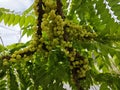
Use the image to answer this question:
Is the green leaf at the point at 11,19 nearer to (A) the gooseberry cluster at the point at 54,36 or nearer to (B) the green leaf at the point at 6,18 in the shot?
(B) the green leaf at the point at 6,18

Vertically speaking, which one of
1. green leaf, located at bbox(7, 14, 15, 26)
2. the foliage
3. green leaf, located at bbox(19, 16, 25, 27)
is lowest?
the foliage

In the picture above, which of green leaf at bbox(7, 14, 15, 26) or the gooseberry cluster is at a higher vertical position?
green leaf at bbox(7, 14, 15, 26)

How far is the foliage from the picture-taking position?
1.10 m

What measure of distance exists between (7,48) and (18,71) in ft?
0.47

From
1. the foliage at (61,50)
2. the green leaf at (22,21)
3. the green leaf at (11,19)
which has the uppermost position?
the green leaf at (11,19)

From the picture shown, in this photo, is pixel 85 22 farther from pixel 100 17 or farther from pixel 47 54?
pixel 47 54

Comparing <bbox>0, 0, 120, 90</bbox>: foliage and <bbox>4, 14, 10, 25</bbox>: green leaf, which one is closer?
Answer: <bbox>0, 0, 120, 90</bbox>: foliage

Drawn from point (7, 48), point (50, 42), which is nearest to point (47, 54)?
point (50, 42)

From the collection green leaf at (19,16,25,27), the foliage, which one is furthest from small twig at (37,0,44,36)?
green leaf at (19,16,25,27)

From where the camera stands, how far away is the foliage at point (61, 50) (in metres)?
1.10

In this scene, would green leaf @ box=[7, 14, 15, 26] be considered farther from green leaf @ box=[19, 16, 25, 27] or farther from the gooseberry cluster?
the gooseberry cluster

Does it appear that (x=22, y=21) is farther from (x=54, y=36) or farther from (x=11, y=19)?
(x=54, y=36)

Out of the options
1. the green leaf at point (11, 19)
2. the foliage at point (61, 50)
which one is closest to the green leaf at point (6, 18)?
the green leaf at point (11, 19)

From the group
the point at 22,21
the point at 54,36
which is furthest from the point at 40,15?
the point at 22,21
